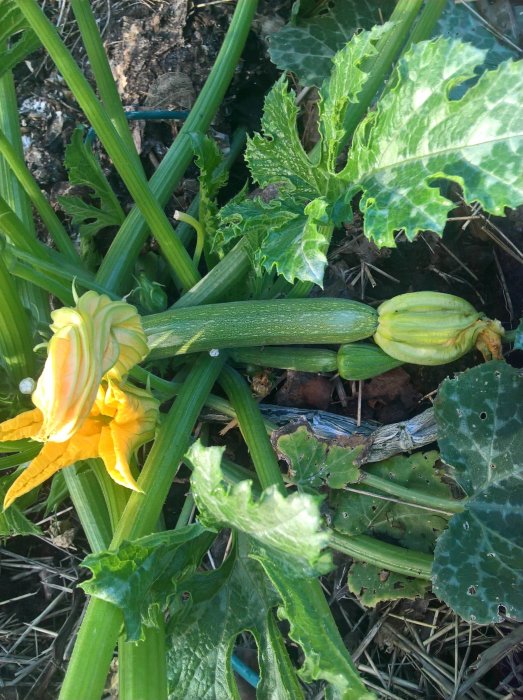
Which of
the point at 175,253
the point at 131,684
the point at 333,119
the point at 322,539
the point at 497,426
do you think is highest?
the point at 333,119

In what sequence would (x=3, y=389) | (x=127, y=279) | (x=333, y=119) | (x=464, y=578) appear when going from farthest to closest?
(x=127, y=279) → (x=3, y=389) → (x=464, y=578) → (x=333, y=119)

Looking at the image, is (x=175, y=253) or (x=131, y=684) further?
(x=175, y=253)

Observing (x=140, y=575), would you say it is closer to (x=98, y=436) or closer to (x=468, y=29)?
(x=98, y=436)

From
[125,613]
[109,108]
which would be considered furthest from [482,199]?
A: [109,108]

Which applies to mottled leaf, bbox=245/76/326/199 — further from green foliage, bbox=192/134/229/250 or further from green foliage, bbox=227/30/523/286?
green foliage, bbox=192/134/229/250

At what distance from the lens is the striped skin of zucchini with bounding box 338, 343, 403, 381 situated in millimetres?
1859

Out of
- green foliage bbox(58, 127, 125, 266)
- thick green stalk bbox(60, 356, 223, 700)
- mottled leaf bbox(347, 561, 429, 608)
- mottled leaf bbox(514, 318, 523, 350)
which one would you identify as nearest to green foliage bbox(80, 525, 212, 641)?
thick green stalk bbox(60, 356, 223, 700)

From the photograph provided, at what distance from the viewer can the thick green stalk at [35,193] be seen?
1.86 metres

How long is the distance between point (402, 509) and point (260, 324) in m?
0.69

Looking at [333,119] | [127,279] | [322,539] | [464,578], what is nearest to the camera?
[322,539]

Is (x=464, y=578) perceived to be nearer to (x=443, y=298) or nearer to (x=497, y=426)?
(x=497, y=426)

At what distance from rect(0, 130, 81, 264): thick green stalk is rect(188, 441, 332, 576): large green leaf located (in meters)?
1.00

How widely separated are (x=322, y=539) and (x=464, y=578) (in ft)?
2.26

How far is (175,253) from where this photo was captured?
194cm
